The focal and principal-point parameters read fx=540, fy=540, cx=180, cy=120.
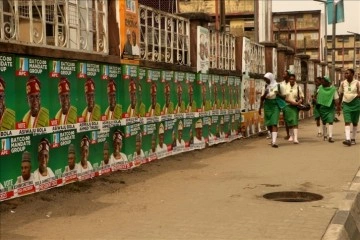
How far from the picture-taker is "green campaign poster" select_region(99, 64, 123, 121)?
24.9ft

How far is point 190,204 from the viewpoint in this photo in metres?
6.06

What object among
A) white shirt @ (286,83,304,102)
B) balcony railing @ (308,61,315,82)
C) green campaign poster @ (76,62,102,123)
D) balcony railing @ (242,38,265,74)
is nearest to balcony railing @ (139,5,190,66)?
green campaign poster @ (76,62,102,123)

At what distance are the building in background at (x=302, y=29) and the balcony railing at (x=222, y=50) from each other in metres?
56.8

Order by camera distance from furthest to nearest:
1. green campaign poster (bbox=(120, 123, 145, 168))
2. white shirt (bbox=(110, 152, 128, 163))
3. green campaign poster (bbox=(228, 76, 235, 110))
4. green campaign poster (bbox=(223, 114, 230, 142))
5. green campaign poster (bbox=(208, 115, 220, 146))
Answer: green campaign poster (bbox=(228, 76, 235, 110))
green campaign poster (bbox=(223, 114, 230, 142))
green campaign poster (bbox=(208, 115, 220, 146))
green campaign poster (bbox=(120, 123, 145, 168))
white shirt (bbox=(110, 152, 128, 163))

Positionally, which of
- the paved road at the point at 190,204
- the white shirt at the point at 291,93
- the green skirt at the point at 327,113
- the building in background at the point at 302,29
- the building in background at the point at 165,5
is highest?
the building in background at the point at 302,29

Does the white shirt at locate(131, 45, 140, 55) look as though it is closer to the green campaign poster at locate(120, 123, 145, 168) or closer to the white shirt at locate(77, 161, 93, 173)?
the green campaign poster at locate(120, 123, 145, 168)

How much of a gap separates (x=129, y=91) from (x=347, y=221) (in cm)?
407

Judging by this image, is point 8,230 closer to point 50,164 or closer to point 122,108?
point 50,164

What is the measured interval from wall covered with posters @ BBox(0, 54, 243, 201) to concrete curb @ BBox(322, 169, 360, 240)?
3.26 m

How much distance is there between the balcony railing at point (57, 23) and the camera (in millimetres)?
5801

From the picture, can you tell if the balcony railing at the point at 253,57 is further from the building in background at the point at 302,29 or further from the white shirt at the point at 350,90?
the building in background at the point at 302,29

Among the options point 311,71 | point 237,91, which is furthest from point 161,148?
point 311,71

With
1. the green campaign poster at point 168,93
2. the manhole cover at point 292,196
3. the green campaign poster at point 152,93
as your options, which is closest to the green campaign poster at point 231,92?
the green campaign poster at point 168,93

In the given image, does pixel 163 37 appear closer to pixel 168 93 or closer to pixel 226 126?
pixel 168 93
